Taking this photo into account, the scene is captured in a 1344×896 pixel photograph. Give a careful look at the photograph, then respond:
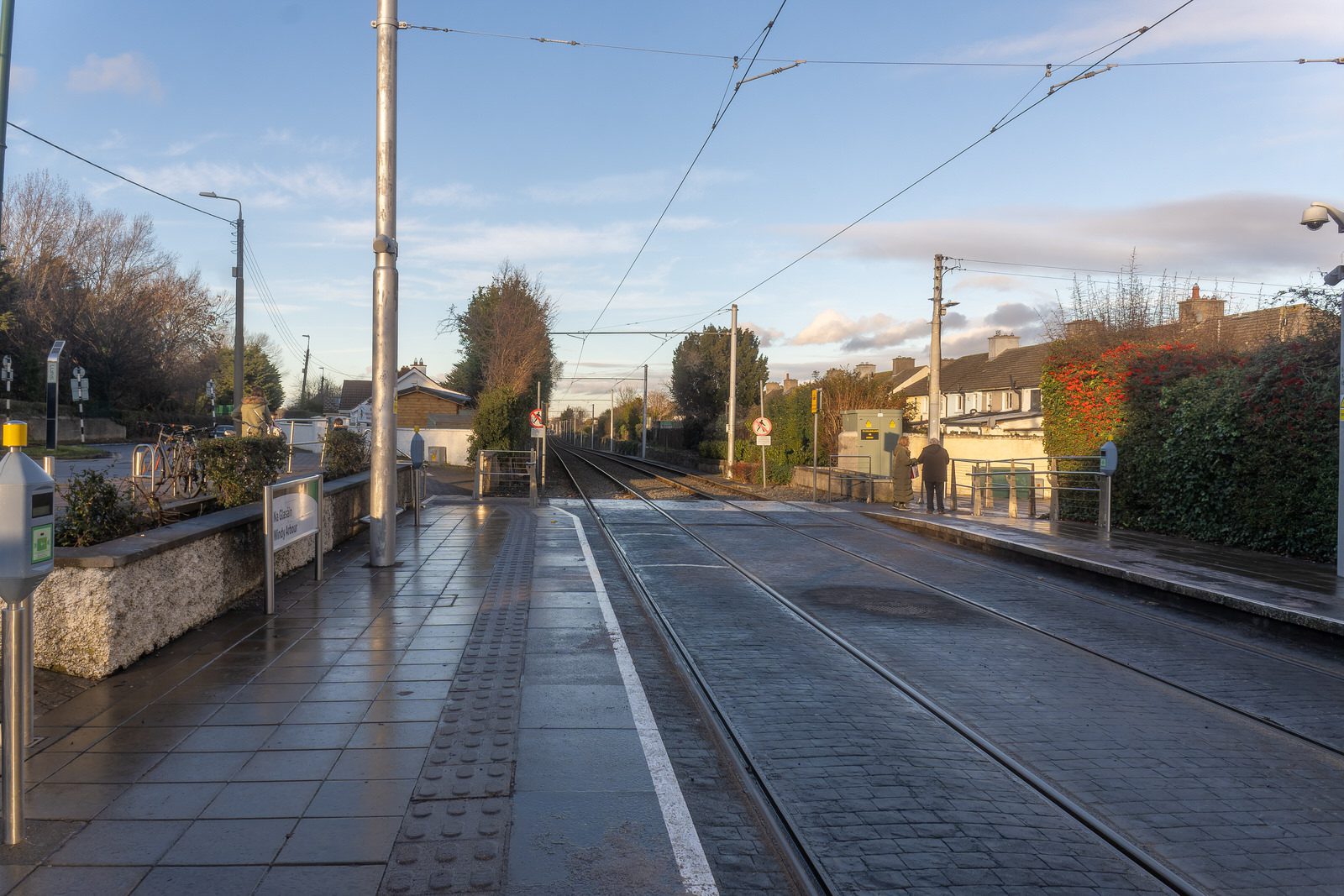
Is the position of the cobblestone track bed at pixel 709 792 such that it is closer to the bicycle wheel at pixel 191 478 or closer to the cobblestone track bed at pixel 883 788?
the cobblestone track bed at pixel 883 788

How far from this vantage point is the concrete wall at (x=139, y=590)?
19.7 feet

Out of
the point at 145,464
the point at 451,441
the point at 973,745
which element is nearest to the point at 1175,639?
the point at 973,745

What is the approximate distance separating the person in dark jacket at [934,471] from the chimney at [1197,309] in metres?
9.25

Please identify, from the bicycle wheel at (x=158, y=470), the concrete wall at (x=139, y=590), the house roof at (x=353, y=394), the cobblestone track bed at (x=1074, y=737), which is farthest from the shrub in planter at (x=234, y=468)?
the house roof at (x=353, y=394)

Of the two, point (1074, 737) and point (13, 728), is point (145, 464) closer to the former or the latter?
point (13, 728)

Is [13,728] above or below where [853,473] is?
below

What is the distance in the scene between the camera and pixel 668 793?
14.7 ft

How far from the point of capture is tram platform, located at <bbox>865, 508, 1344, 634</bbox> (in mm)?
9000

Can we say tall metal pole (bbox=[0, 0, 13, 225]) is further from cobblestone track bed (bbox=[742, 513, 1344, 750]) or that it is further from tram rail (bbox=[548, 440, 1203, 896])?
cobblestone track bed (bbox=[742, 513, 1344, 750])

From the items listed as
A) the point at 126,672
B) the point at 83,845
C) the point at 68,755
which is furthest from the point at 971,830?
the point at 126,672

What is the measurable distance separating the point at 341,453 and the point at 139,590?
10047 mm

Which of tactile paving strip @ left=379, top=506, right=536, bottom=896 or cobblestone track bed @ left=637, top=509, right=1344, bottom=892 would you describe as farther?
cobblestone track bed @ left=637, top=509, right=1344, bottom=892

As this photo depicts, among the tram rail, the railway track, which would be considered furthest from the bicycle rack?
the tram rail

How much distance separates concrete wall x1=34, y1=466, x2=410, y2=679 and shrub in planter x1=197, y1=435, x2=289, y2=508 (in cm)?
112
